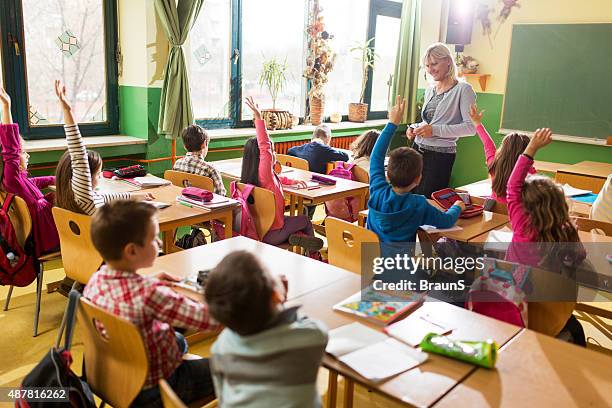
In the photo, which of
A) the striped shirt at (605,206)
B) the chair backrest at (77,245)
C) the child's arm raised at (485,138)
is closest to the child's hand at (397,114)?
the child's arm raised at (485,138)

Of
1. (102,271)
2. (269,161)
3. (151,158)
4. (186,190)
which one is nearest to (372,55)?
(151,158)

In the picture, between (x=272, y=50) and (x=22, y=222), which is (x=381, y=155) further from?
(x=272, y=50)

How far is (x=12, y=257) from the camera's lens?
2982mm

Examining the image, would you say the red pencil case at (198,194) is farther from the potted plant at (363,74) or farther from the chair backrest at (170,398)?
the potted plant at (363,74)

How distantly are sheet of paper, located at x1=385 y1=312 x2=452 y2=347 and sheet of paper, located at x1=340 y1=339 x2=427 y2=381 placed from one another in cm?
4

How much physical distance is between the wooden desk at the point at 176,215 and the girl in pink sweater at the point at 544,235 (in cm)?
157

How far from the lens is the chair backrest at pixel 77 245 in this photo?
2576 millimetres

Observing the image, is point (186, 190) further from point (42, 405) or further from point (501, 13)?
point (501, 13)

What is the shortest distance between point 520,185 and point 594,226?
0.69 metres

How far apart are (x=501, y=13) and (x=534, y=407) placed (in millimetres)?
5806

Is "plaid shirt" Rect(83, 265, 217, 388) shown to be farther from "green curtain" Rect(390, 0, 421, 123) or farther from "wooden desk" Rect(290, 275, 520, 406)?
"green curtain" Rect(390, 0, 421, 123)

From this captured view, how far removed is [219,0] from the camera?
17.1 ft

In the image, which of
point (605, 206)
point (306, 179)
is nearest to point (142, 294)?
point (605, 206)

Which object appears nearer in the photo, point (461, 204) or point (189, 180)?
point (461, 204)
